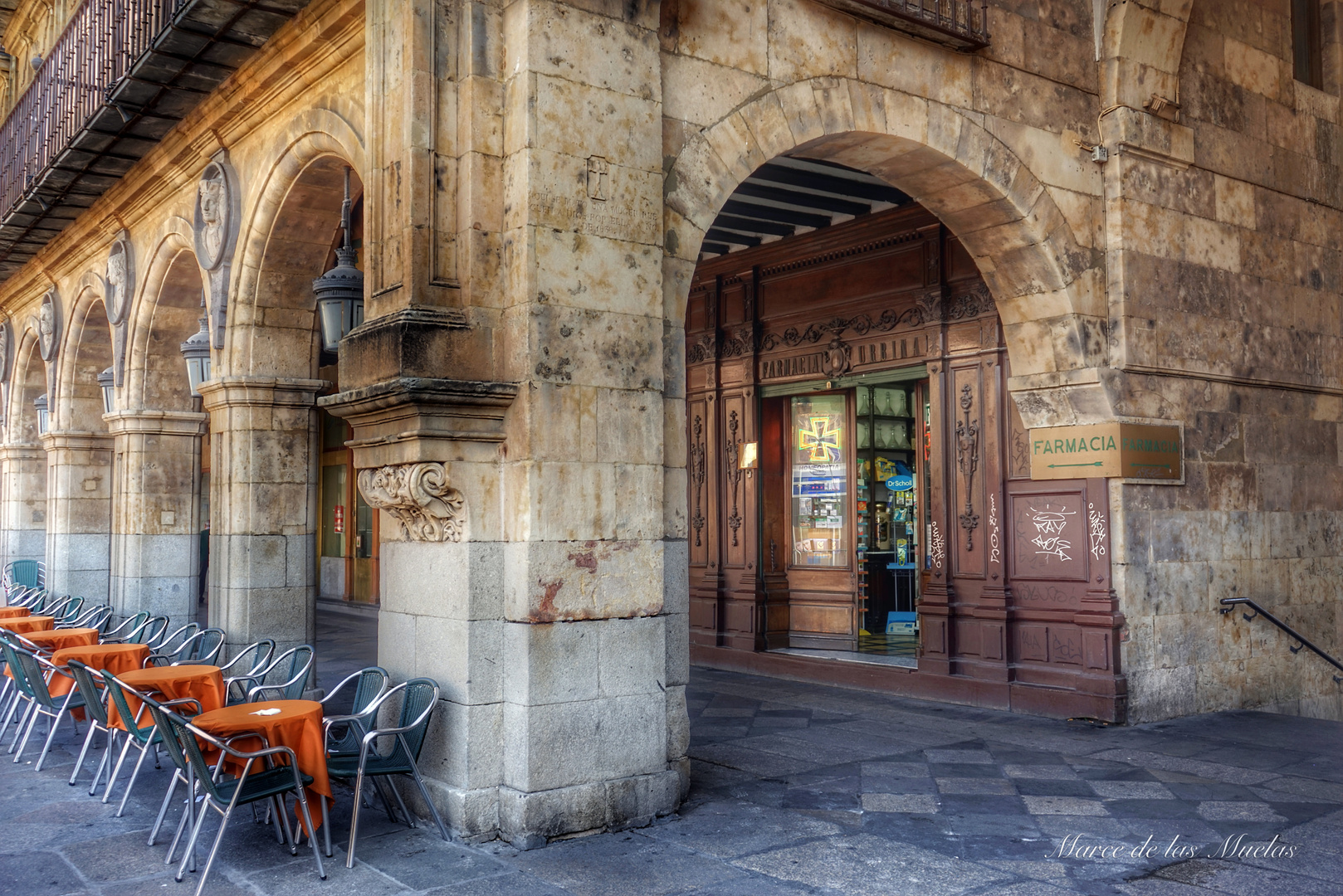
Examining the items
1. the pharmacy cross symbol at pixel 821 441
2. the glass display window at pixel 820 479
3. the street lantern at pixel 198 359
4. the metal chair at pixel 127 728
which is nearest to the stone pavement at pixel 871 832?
the metal chair at pixel 127 728

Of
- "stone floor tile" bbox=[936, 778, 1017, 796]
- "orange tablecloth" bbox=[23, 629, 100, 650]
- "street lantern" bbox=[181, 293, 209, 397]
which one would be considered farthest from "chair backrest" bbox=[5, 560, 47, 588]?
"stone floor tile" bbox=[936, 778, 1017, 796]

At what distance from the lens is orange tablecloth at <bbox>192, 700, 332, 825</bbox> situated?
15.0ft

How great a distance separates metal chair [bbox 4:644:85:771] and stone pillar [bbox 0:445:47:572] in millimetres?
8966

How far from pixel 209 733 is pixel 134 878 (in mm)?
642

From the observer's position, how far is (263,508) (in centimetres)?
798

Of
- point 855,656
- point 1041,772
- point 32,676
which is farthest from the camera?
point 855,656

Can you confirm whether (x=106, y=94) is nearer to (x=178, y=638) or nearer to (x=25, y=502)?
(x=178, y=638)

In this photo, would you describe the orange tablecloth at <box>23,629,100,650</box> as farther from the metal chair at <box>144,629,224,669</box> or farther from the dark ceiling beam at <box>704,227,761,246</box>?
the dark ceiling beam at <box>704,227,761,246</box>

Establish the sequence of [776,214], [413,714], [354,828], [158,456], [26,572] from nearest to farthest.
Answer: [354,828], [413,714], [776,214], [158,456], [26,572]

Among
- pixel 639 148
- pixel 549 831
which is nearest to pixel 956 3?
pixel 639 148

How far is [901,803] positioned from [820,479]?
541 cm

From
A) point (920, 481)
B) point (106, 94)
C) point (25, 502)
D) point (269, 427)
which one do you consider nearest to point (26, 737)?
point (269, 427)

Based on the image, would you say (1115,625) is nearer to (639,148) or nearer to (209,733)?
(639,148)

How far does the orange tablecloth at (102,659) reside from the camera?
269 inches
